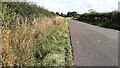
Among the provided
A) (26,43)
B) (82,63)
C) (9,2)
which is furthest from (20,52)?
(9,2)

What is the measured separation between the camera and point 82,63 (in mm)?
10711

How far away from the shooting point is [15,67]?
327 inches

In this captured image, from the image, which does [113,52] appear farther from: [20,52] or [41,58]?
[20,52]

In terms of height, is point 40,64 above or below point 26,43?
below

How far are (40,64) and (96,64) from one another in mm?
2340

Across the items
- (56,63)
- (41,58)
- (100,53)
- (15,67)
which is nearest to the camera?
(15,67)

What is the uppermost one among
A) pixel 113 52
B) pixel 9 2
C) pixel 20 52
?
pixel 9 2

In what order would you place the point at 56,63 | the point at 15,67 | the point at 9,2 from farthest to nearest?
the point at 9,2, the point at 56,63, the point at 15,67

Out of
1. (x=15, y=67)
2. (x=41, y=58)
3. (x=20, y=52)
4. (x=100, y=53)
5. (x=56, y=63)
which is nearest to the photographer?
(x=15, y=67)

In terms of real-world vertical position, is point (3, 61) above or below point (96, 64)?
above

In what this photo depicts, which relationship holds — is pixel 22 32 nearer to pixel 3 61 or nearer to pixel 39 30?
pixel 3 61

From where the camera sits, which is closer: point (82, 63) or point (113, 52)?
point (82, 63)

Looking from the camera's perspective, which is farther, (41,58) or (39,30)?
(39,30)


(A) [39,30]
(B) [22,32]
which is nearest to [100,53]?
(A) [39,30]
